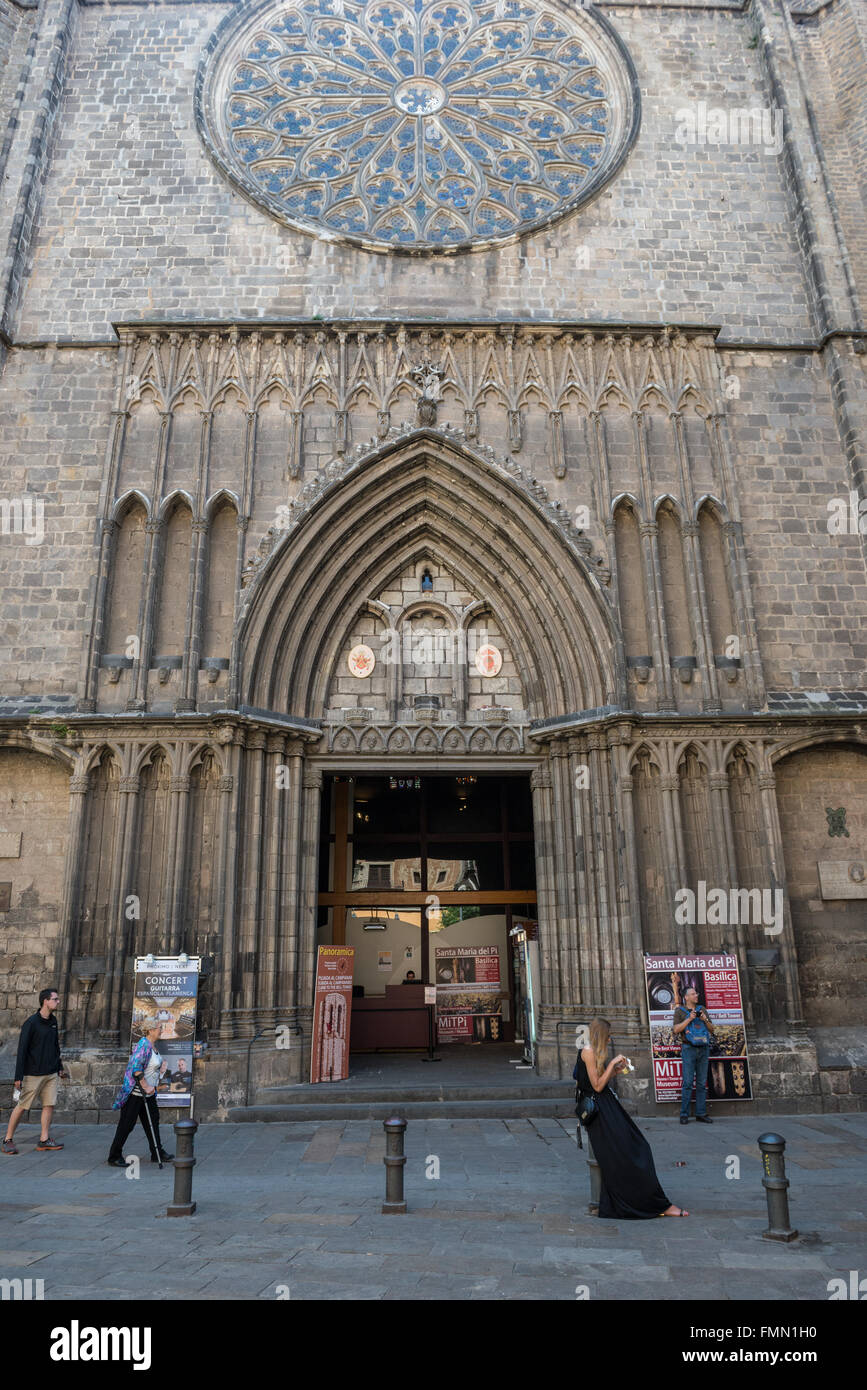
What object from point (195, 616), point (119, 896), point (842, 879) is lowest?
point (119, 896)

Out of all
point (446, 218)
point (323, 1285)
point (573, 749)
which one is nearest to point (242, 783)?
point (573, 749)

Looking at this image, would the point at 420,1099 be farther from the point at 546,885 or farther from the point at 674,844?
the point at 674,844

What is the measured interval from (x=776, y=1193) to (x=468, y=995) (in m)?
11.2

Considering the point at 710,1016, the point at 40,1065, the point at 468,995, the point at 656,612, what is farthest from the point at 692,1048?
the point at 40,1065

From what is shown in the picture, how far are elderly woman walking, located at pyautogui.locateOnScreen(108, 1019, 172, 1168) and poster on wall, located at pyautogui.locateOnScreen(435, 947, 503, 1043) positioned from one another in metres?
8.58

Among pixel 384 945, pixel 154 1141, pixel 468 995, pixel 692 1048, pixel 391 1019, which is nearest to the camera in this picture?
pixel 154 1141

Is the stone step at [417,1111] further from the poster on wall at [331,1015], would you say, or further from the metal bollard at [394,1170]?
the metal bollard at [394,1170]

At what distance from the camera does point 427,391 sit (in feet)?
44.8

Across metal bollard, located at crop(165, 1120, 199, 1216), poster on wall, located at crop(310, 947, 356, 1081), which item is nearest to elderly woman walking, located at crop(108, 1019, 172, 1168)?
metal bollard, located at crop(165, 1120, 199, 1216)

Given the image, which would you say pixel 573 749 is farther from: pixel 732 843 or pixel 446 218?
pixel 446 218

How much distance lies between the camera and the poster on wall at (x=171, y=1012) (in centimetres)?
1053

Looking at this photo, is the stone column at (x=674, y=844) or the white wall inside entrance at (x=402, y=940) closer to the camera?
the stone column at (x=674, y=844)

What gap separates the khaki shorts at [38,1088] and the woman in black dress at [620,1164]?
587cm

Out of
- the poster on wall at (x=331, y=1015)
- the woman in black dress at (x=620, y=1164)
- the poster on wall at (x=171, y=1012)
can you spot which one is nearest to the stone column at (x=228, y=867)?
the poster on wall at (x=171, y=1012)
